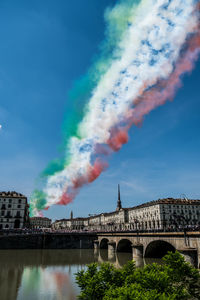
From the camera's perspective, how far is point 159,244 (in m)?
46.0

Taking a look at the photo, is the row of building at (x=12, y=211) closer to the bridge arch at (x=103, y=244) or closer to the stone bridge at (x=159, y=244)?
the bridge arch at (x=103, y=244)

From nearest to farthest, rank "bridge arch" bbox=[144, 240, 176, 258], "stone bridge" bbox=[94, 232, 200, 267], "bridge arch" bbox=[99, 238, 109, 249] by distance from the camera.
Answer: "stone bridge" bbox=[94, 232, 200, 267] < "bridge arch" bbox=[144, 240, 176, 258] < "bridge arch" bbox=[99, 238, 109, 249]

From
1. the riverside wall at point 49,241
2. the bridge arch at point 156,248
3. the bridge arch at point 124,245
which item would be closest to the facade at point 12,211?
the riverside wall at point 49,241

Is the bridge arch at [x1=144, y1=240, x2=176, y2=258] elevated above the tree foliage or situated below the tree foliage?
below

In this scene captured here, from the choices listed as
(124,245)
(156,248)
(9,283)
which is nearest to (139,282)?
(9,283)

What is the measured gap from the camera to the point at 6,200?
333ft

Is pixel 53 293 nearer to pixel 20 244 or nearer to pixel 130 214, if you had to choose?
pixel 20 244

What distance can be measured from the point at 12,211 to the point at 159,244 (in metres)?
75.0

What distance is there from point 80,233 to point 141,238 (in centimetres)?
5358

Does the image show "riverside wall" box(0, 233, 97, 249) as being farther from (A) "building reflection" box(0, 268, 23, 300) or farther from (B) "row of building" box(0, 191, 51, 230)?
(A) "building reflection" box(0, 268, 23, 300)

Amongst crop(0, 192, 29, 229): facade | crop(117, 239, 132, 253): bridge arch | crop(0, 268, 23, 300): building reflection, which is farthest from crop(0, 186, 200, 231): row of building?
crop(0, 268, 23, 300): building reflection

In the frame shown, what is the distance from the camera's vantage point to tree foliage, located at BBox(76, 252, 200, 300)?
10.8 meters

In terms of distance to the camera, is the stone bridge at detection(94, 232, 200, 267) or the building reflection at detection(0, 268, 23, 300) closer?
the building reflection at detection(0, 268, 23, 300)

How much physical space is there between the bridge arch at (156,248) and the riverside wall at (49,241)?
169 feet
